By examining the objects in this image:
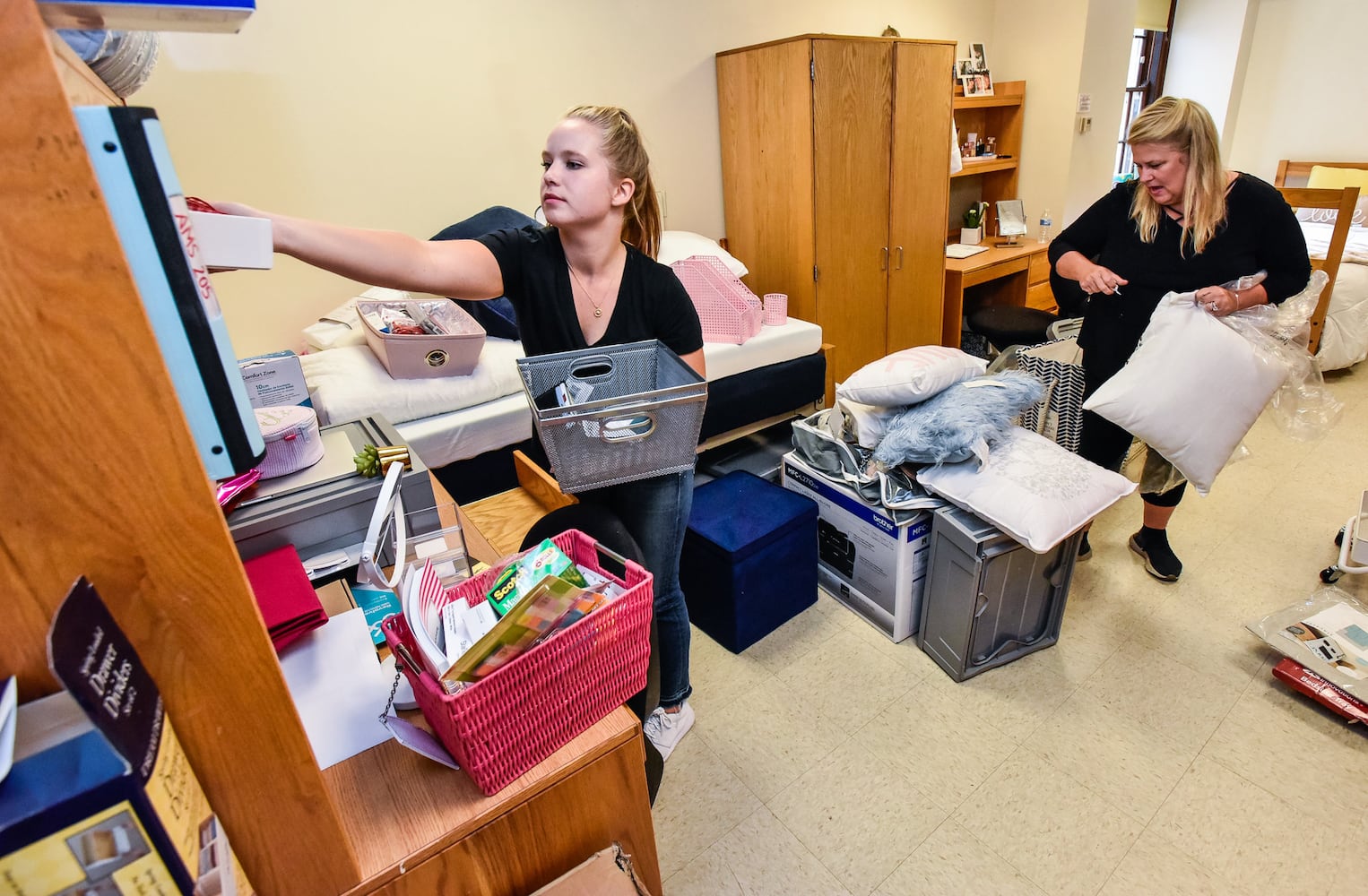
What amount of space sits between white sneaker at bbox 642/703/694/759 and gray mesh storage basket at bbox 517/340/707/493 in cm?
80

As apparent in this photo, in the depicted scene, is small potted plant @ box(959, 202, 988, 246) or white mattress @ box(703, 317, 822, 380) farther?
small potted plant @ box(959, 202, 988, 246)

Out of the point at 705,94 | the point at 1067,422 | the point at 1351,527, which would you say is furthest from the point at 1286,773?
the point at 705,94

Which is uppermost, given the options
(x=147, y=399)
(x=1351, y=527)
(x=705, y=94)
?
(x=705, y=94)

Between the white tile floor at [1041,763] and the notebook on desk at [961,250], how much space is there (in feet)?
7.38

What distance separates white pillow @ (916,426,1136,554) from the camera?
1.67 m

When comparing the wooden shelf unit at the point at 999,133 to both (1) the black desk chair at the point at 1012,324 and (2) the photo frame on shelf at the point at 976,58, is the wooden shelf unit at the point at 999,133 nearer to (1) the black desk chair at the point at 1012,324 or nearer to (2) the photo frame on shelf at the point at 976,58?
(2) the photo frame on shelf at the point at 976,58

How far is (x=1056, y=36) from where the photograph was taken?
4.19m

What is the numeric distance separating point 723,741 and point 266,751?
4.44ft

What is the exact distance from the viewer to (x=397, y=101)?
8.07 feet

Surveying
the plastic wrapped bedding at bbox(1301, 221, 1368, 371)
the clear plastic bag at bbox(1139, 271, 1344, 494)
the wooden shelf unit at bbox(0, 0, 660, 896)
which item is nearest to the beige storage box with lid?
the wooden shelf unit at bbox(0, 0, 660, 896)

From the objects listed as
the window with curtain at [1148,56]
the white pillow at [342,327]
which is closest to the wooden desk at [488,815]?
the white pillow at [342,327]

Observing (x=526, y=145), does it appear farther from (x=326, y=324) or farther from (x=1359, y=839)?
(x=1359, y=839)

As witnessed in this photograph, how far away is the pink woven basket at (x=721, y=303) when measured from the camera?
2633mm

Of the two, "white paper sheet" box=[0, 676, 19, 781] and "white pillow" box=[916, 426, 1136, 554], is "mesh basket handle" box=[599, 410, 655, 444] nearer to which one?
"white paper sheet" box=[0, 676, 19, 781]
